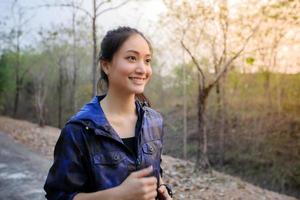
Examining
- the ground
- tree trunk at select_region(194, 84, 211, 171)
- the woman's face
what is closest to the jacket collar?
the woman's face

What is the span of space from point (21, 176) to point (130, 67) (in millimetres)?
4575

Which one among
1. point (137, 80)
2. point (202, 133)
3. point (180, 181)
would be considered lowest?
point (180, 181)

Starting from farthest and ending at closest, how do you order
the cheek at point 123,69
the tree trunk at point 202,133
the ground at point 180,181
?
the tree trunk at point 202,133
the ground at point 180,181
the cheek at point 123,69

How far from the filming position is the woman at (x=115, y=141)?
4.03 ft

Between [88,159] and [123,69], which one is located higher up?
[123,69]

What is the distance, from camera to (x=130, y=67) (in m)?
1.39

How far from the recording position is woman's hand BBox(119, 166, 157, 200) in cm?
120

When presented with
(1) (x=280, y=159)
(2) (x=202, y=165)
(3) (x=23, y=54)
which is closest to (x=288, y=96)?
(1) (x=280, y=159)

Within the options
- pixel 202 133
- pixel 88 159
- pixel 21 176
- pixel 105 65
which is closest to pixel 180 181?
pixel 202 133

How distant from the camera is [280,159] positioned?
44.5 ft

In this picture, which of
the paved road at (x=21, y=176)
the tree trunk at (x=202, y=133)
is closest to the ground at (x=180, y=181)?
the paved road at (x=21, y=176)

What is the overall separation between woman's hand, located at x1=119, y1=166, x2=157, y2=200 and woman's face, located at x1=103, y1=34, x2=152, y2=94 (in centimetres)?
36

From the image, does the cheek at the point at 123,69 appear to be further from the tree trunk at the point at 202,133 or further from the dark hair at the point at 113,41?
the tree trunk at the point at 202,133

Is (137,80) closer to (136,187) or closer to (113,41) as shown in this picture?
(113,41)
